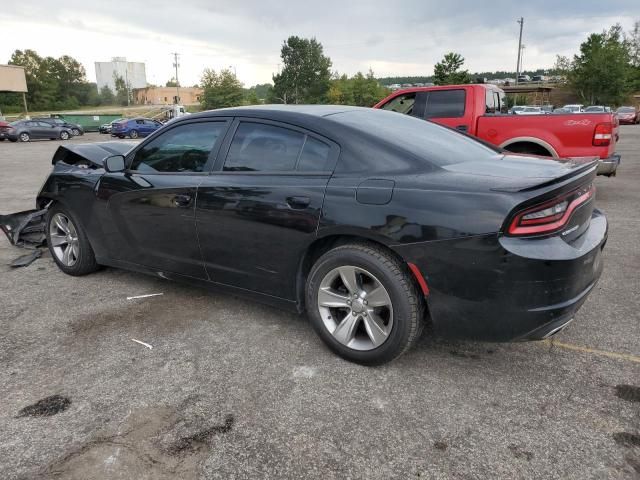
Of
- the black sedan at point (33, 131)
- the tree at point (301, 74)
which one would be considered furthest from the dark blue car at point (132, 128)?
the tree at point (301, 74)

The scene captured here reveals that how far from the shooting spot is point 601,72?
163 feet

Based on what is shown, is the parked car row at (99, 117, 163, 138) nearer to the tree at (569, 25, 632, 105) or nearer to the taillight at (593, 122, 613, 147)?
the taillight at (593, 122, 613, 147)

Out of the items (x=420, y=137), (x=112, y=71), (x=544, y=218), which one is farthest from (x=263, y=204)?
(x=112, y=71)

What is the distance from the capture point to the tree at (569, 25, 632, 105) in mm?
49562

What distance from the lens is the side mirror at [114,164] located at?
153 inches

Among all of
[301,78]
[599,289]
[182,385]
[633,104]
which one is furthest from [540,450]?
[301,78]

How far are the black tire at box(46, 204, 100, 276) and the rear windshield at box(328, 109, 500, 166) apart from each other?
8.72ft

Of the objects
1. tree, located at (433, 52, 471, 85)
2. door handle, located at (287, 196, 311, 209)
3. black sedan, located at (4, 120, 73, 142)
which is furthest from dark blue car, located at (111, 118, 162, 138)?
door handle, located at (287, 196, 311, 209)

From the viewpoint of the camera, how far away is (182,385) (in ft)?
9.04

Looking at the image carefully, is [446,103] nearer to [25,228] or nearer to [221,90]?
[25,228]

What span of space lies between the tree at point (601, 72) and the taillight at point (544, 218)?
56.9 metres

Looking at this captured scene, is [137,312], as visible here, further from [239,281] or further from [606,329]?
[606,329]

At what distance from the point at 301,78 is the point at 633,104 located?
173ft

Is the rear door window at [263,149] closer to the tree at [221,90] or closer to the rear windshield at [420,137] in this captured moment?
the rear windshield at [420,137]
